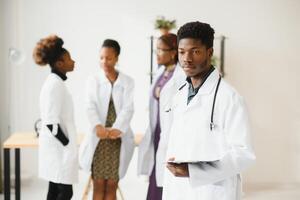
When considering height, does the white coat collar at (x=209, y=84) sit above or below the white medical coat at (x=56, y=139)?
Result: above

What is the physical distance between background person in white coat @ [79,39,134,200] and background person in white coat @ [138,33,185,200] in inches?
7.2

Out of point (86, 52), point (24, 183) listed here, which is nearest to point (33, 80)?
point (86, 52)

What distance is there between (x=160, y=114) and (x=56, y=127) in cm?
68

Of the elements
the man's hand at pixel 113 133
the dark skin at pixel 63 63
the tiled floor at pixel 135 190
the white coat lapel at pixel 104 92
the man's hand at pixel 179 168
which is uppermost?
the dark skin at pixel 63 63

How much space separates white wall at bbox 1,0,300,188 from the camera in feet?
15.0

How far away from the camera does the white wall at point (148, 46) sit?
4570 mm

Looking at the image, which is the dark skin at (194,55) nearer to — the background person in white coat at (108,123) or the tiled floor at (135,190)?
the background person in white coat at (108,123)

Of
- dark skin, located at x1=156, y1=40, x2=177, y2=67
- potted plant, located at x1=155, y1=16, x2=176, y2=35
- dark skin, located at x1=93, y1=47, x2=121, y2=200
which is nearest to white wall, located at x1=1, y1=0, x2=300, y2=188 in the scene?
potted plant, located at x1=155, y1=16, x2=176, y2=35

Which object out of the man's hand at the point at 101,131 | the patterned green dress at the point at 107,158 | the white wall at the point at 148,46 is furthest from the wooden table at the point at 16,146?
the white wall at the point at 148,46

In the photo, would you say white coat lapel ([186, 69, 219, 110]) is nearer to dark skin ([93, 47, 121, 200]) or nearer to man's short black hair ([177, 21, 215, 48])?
man's short black hair ([177, 21, 215, 48])

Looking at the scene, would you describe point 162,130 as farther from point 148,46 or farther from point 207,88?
point 148,46

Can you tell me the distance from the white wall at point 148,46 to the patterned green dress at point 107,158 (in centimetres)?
143

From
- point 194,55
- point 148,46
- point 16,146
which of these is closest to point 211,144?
point 194,55

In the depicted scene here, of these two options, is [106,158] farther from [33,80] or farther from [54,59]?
[33,80]
